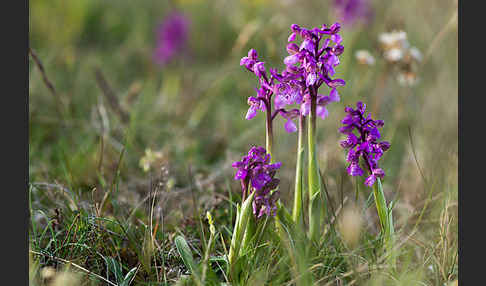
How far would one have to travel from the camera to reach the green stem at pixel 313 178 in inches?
63.0

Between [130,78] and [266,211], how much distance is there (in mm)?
3533

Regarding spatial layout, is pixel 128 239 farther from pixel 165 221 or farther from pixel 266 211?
pixel 266 211

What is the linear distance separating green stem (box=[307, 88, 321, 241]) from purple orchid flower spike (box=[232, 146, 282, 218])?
0.42ft

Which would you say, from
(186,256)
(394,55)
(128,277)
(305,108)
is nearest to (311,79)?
(305,108)

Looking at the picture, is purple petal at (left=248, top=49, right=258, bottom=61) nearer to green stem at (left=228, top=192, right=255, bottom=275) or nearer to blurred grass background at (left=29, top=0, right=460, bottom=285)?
green stem at (left=228, top=192, right=255, bottom=275)

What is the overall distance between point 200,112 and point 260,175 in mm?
2341

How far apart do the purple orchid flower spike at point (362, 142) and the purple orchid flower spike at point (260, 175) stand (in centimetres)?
26

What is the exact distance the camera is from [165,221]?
7.11ft

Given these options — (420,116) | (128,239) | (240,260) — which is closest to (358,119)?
(240,260)

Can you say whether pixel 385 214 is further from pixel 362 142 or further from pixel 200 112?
pixel 200 112

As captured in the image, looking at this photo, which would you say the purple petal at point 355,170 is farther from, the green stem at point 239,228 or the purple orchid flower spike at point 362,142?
the green stem at point 239,228

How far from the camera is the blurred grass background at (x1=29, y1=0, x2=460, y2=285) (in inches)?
89.2

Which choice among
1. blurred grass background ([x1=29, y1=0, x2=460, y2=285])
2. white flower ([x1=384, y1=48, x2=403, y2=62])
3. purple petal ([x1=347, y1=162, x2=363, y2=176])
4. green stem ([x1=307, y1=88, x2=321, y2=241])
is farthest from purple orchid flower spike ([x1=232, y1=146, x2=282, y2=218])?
white flower ([x1=384, y1=48, x2=403, y2=62])

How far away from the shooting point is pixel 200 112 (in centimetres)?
387
